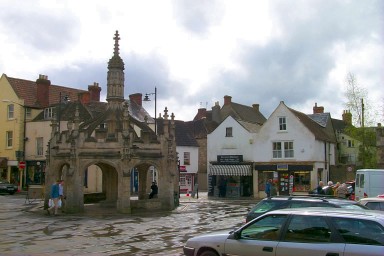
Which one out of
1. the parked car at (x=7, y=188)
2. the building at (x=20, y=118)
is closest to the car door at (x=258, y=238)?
the parked car at (x=7, y=188)

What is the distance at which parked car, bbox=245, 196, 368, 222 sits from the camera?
40.6 ft

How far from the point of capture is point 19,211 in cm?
2767

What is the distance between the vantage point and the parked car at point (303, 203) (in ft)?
40.6

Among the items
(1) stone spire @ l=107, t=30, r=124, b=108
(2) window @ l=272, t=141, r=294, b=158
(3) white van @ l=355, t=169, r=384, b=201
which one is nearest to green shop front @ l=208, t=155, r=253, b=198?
(2) window @ l=272, t=141, r=294, b=158

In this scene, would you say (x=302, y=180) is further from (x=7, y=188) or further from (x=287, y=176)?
(x=7, y=188)

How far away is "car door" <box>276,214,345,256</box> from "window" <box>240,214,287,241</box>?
172 mm

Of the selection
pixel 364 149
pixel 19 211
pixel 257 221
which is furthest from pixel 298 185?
pixel 257 221

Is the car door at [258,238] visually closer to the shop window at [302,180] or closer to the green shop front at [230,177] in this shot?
the shop window at [302,180]

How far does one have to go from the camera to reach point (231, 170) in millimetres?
46688

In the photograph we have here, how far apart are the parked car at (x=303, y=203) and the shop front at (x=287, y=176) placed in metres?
29.2

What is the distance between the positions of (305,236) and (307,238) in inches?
2.3

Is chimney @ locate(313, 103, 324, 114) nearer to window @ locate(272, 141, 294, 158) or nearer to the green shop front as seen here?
window @ locate(272, 141, 294, 158)

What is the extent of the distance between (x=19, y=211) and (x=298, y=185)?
1004 inches

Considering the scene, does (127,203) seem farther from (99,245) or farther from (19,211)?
(99,245)
